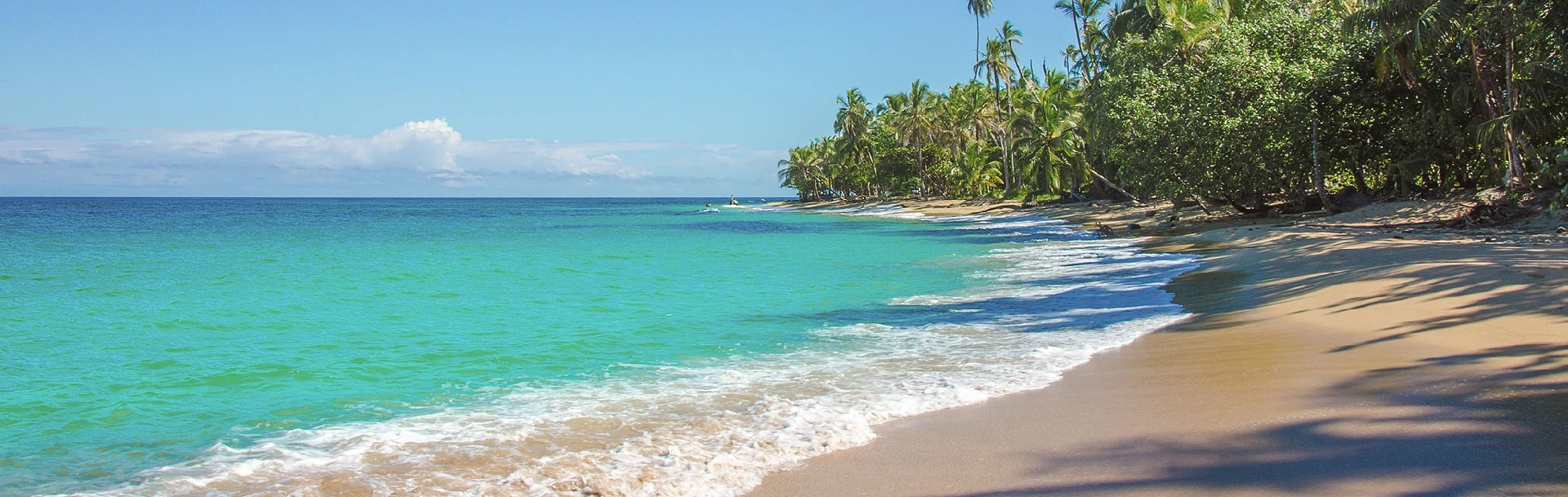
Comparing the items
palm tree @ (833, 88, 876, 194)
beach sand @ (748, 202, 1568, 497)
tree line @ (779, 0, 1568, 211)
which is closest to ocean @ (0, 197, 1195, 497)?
beach sand @ (748, 202, 1568, 497)

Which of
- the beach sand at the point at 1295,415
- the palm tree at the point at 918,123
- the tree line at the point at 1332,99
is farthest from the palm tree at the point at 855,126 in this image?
the beach sand at the point at 1295,415

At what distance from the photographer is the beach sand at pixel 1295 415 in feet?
15.9

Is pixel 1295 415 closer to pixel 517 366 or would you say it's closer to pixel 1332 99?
pixel 517 366

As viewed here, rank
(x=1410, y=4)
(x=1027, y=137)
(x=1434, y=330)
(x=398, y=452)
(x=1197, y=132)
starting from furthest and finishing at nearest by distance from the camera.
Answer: (x=1027, y=137), (x=1197, y=132), (x=1410, y=4), (x=1434, y=330), (x=398, y=452)

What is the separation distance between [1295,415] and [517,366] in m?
7.50

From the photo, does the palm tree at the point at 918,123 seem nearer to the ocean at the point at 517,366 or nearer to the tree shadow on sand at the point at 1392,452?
the ocean at the point at 517,366

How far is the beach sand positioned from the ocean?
25.0 inches

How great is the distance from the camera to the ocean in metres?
6.25

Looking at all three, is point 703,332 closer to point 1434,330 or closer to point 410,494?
point 410,494

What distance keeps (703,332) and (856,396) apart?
5186 millimetres

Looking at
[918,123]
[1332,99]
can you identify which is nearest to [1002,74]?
[918,123]

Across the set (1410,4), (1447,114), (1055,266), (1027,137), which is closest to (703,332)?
(1055,266)

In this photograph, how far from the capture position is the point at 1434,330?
8.58 meters

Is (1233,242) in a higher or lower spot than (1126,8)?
lower
